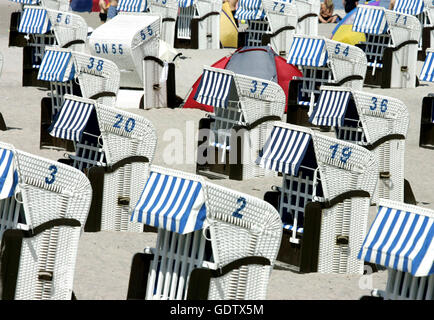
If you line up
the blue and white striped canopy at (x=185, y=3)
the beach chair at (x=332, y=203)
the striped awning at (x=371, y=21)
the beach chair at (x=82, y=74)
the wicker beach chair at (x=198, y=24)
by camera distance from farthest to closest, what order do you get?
the wicker beach chair at (x=198, y=24), the blue and white striped canopy at (x=185, y=3), the striped awning at (x=371, y=21), the beach chair at (x=82, y=74), the beach chair at (x=332, y=203)

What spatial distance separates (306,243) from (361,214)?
26.1 inches

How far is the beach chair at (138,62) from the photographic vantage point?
19.7m

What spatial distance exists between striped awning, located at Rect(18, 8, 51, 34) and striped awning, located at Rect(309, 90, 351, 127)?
807cm

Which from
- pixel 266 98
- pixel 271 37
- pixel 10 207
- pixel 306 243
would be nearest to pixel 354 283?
pixel 306 243

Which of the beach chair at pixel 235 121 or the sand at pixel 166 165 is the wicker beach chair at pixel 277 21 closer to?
the sand at pixel 166 165

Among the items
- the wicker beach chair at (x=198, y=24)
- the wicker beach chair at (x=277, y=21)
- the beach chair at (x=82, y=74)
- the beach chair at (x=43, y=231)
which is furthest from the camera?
the wicker beach chair at (x=198, y=24)

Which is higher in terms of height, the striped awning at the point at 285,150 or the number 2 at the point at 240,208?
the number 2 at the point at 240,208

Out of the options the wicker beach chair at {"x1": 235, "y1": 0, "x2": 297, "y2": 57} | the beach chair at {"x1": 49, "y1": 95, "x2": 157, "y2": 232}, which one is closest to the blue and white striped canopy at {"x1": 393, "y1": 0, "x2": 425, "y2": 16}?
the wicker beach chair at {"x1": 235, "y1": 0, "x2": 297, "y2": 57}

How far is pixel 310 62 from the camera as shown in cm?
1780

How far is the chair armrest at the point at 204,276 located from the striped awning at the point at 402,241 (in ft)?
3.10

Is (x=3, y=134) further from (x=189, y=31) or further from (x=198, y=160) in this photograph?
(x=189, y=31)

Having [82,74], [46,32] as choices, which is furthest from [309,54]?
[46,32]

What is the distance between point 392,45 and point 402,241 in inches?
527

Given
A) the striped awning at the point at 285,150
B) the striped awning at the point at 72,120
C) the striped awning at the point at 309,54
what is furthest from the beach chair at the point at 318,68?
the striped awning at the point at 285,150
